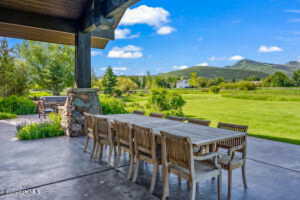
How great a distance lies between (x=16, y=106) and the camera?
10.7m

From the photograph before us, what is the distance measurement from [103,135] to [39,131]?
2.99 meters

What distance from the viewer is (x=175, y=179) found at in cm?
304

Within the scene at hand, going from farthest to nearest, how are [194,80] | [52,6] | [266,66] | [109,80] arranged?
1. [109,80]
2. [194,80]
3. [266,66]
4. [52,6]

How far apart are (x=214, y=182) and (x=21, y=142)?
15.4 feet

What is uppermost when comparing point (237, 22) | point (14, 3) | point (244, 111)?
point (237, 22)

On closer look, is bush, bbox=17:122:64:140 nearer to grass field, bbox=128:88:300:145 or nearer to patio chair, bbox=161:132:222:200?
patio chair, bbox=161:132:222:200

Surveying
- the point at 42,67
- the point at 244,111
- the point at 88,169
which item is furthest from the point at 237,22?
the point at 42,67

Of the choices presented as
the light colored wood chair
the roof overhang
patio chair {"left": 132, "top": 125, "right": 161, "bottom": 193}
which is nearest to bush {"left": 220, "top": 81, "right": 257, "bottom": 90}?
the light colored wood chair

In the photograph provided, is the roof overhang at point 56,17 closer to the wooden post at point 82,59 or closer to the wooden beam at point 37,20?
the wooden beam at point 37,20

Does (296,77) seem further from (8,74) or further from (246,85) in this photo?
(8,74)

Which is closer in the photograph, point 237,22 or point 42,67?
point 237,22

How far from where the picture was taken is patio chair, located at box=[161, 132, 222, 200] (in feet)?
7.06

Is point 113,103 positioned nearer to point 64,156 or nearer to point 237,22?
point 64,156

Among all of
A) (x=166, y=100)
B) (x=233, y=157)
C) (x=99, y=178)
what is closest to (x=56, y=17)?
(x=99, y=178)
